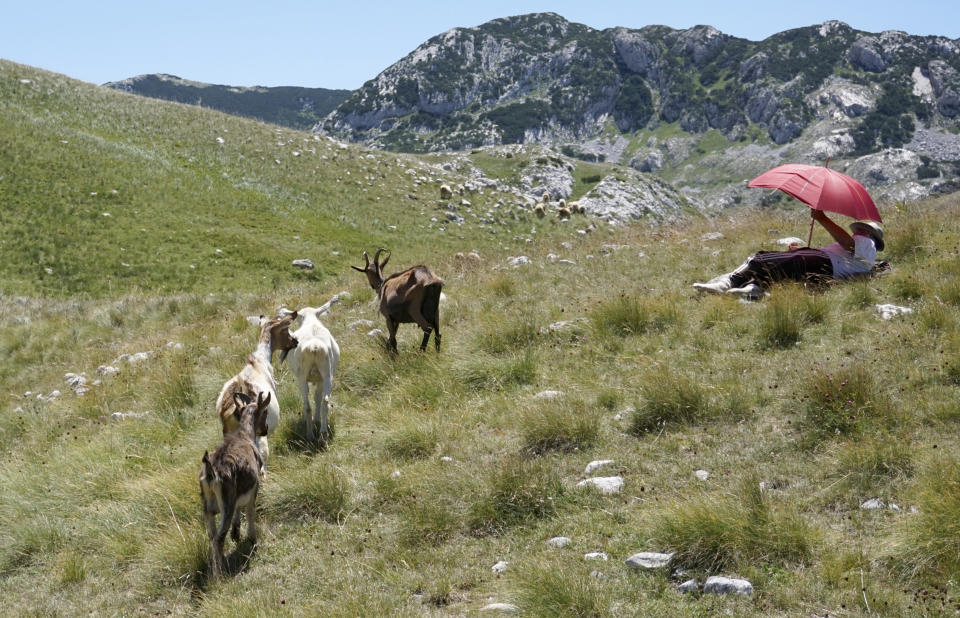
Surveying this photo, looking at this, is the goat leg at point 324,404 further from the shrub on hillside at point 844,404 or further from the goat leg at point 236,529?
the shrub on hillside at point 844,404

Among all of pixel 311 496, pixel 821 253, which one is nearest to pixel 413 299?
pixel 311 496

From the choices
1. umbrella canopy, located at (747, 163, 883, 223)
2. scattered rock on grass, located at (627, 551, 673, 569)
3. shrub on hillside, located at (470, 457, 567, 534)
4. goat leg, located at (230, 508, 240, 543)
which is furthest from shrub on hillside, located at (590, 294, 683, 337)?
goat leg, located at (230, 508, 240, 543)

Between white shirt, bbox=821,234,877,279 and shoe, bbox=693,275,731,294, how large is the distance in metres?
1.63

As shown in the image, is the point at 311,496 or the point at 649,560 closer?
the point at 649,560

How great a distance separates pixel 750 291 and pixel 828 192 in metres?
2.00

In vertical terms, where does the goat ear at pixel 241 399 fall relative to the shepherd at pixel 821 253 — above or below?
below

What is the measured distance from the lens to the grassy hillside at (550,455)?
4234 millimetres

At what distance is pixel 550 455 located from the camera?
6.04 m

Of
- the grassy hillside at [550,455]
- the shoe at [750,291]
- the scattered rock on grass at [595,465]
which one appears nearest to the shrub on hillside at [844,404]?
the grassy hillside at [550,455]

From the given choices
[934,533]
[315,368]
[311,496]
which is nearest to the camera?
[934,533]

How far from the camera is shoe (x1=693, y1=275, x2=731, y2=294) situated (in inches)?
395

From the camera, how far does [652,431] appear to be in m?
6.24

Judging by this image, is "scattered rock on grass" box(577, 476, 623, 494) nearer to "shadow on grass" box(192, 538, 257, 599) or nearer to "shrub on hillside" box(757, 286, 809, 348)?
"shadow on grass" box(192, 538, 257, 599)

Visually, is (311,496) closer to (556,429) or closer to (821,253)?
(556,429)
